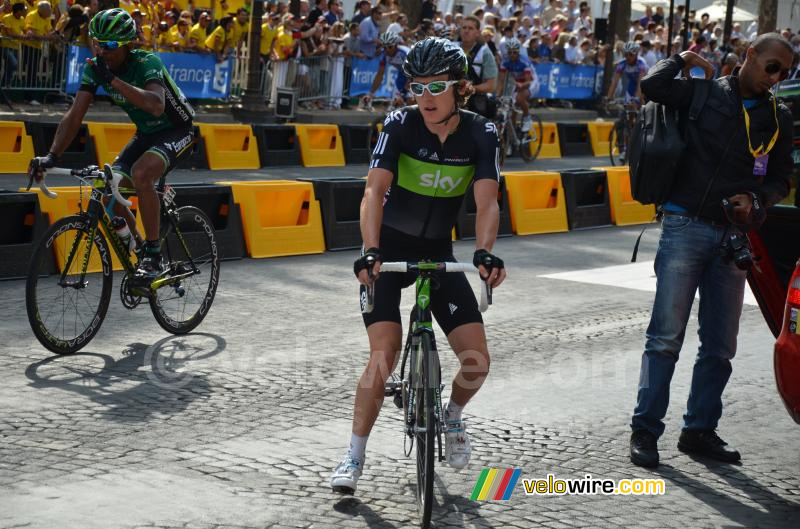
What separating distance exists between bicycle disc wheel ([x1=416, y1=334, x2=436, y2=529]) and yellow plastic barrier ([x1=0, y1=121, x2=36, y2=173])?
12970 millimetres

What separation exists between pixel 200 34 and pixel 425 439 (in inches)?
757

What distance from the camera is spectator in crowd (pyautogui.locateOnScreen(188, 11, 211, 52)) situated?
23234 mm

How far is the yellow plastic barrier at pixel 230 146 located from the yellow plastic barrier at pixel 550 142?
708 centimetres

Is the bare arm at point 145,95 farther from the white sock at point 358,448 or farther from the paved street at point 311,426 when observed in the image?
the white sock at point 358,448

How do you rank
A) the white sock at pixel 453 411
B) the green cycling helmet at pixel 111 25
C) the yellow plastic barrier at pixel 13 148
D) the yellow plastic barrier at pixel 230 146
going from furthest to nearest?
1. the yellow plastic barrier at pixel 230 146
2. the yellow plastic barrier at pixel 13 148
3. the green cycling helmet at pixel 111 25
4. the white sock at pixel 453 411

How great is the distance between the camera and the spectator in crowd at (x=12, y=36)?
19953mm

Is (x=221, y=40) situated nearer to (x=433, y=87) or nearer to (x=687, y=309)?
(x=687, y=309)

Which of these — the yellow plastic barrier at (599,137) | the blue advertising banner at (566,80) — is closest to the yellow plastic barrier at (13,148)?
the yellow plastic barrier at (599,137)

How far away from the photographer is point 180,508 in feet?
17.4

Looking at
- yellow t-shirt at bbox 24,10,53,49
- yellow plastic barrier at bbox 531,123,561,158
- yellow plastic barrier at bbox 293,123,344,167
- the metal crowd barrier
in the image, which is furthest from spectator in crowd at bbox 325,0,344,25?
yellow t-shirt at bbox 24,10,53,49

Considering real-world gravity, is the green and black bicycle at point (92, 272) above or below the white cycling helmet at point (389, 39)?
below

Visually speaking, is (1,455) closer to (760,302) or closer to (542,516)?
(542,516)

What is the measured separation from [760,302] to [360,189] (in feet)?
25.4

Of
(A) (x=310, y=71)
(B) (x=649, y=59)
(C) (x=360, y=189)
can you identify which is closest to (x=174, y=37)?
(A) (x=310, y=71)
